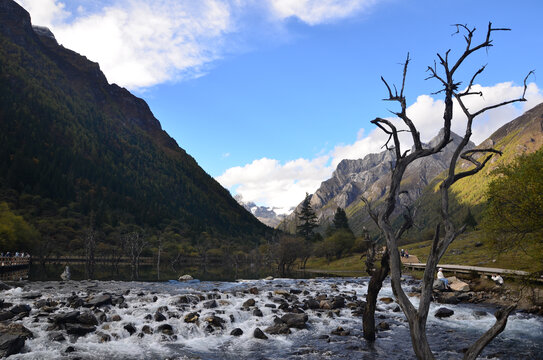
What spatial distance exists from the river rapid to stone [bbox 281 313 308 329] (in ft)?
0.40

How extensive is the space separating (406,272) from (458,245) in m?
29.4

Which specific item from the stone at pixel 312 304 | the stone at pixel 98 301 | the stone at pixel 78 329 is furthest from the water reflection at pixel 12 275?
the stone at pixel 312 304

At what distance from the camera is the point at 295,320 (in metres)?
26.6

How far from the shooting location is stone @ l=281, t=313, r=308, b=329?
2596 centimetres

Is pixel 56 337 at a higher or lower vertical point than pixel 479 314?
higher

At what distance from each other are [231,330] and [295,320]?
5.04m

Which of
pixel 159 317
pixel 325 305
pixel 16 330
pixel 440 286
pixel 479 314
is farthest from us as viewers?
pixel 440 286

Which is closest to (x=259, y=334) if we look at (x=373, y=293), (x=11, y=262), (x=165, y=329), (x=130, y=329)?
(x=165, y=329)

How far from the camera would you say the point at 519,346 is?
2142cm

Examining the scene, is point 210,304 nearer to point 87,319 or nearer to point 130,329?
point 130,329

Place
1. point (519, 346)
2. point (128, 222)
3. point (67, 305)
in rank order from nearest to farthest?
point (519, 346) < point (67, 305) < point (128, 222)

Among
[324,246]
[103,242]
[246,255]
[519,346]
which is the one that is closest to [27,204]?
[103,242]

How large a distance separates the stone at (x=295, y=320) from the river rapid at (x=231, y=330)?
121 millimetres

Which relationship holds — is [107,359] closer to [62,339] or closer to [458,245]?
[62,339]
